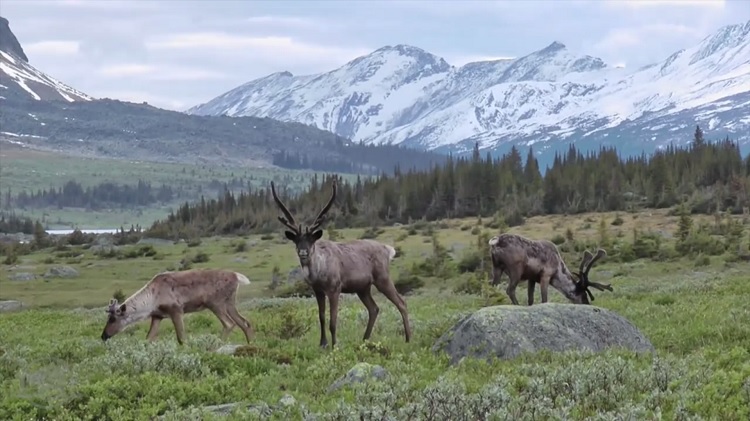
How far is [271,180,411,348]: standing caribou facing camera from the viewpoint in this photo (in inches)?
654

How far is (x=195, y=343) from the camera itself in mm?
16578

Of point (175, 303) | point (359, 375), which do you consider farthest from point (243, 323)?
point (359, 375)

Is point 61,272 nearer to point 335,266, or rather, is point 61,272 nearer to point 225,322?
point 225,322

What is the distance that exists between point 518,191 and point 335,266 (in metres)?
96.9

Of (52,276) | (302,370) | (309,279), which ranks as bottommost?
(52,276)

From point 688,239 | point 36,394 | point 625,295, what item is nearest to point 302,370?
point 36,394

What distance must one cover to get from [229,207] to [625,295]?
121 metres

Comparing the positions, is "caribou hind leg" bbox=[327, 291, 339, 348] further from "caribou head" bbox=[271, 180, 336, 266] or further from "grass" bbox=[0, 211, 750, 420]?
"caribou head" bbox=[271, 180, 336, 266]

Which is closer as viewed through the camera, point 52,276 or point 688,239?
point 688,239

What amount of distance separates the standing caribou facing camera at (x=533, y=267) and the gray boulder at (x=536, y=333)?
5988 millimetres

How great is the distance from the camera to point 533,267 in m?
22.4

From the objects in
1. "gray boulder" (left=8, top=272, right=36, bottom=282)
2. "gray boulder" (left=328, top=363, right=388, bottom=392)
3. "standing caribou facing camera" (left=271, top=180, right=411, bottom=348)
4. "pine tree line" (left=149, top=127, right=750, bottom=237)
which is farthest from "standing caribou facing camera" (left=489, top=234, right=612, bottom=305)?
"pine tree line" (left=149, top=127, right=750, bottom=237)

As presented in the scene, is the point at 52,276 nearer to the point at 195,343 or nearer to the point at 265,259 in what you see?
the point at 265,259

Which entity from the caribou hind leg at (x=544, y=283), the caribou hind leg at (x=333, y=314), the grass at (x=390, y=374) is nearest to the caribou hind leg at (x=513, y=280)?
the caribou hind leg at (x=544, y=283)
